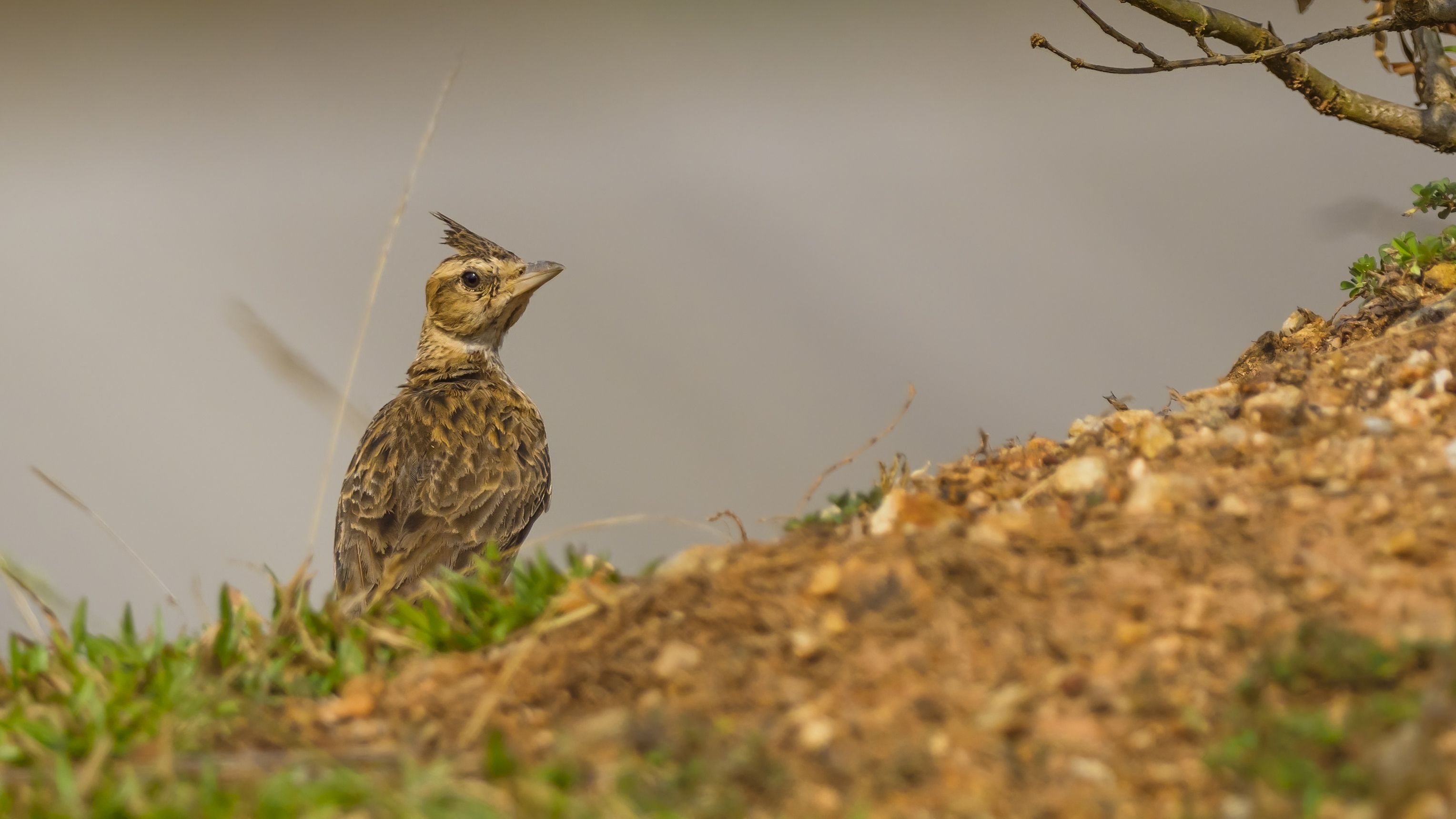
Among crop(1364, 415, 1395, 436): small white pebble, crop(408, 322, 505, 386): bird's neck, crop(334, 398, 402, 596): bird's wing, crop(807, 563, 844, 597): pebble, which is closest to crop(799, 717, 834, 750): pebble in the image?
crop(807, 563, 844, 597): pebble

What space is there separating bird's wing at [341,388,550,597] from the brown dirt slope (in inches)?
86.6

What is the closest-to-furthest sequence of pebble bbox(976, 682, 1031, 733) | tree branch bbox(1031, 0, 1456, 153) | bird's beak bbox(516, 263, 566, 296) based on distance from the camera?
pebble bbox(976, 682, 1031, 733) < tree branch bbox(1031, 0, 1456, 153) < bird's beak bbox(516, 263, 566, 296)

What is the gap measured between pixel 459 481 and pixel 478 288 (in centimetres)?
130

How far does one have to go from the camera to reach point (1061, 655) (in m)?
2.04

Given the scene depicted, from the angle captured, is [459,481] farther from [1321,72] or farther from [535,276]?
[1321,72]

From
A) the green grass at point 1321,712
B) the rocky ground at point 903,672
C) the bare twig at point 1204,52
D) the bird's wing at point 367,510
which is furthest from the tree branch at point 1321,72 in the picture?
the bird's wing at point 367,510

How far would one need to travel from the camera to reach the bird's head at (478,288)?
19.0 feet

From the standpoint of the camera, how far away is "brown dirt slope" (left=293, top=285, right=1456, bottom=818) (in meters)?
1.73

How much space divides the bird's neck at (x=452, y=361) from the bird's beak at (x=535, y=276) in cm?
44

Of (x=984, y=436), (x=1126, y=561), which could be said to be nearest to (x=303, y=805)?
(x=1126, y=561)

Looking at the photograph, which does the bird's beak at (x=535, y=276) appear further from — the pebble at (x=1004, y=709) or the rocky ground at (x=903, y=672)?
the pebble at (x=1004, y=709)

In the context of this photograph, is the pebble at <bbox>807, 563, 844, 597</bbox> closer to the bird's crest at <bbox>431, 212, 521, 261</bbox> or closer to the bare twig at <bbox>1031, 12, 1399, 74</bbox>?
the bare twig at <bbox>1031, 12, 1399, 74</bbox>

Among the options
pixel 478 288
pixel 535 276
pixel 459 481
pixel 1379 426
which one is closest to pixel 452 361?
pixel 478 288

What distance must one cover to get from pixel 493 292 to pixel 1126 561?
4153 mm
